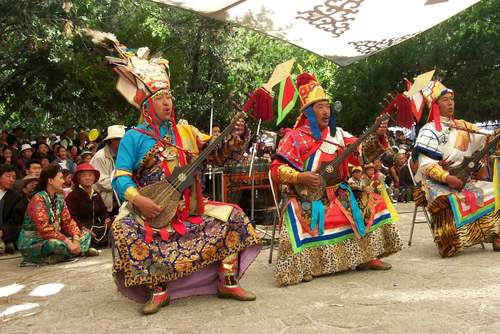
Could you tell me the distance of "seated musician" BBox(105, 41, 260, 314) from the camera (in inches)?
156

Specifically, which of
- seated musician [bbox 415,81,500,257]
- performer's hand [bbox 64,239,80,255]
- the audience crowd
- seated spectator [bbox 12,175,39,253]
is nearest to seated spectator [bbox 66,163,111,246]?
the audience crowd

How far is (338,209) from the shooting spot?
5.00 metres

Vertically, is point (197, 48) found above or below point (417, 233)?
above

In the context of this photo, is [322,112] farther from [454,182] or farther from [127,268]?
[127,268]

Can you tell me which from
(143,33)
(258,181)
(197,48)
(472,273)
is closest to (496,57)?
(197,48)

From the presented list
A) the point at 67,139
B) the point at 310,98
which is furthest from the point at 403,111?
A: the point at 67,139

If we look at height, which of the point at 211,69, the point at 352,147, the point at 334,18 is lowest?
the point at 352,147

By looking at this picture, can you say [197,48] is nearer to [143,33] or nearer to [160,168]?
[143,33]

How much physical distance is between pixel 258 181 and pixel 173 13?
29.8 feet

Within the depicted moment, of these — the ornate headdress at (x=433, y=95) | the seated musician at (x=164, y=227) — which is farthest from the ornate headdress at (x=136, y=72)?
the ornate headdress at (x=433, y=95)

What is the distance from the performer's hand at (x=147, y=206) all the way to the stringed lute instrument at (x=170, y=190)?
7 cm

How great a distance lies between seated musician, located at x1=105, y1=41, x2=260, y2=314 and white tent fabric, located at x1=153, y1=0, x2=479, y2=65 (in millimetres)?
1334

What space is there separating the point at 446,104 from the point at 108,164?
15.7ft

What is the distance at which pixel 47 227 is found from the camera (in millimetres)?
6168
